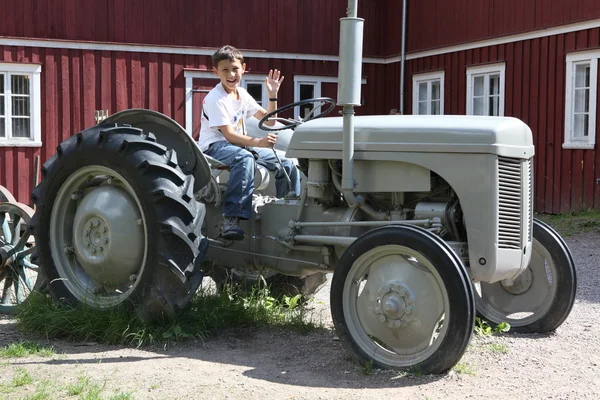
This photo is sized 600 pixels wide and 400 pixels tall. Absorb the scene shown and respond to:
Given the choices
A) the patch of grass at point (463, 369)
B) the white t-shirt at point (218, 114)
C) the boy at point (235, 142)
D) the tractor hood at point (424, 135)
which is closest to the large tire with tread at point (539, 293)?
the tractor hood at point (424, 135)

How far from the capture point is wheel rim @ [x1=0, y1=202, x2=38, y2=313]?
21.2 feet

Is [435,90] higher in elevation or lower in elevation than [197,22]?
lower

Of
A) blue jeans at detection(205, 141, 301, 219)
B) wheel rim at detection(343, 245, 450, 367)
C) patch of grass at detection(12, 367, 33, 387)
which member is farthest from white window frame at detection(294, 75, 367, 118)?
patch of grass at detection(12, 367, 33, 387)

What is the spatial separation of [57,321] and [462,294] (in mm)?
2581

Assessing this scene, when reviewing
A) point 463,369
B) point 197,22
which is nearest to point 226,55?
point 463,369

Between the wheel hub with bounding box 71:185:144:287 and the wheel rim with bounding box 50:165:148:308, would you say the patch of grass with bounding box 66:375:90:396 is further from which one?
the wheel hub with bounding box 71:185:144:287

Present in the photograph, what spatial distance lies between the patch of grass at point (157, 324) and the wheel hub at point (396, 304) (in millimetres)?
989

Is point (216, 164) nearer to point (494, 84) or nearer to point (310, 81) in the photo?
point (494, 84)

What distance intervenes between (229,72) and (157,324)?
1786 mm

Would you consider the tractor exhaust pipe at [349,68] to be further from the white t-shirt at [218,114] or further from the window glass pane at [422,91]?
the window glass pane at [422,91]

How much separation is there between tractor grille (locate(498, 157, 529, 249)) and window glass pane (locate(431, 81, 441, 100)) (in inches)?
532

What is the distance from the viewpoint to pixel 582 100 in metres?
14.6

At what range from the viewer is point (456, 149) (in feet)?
15.8

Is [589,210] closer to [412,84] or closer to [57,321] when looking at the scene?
[412,84]
